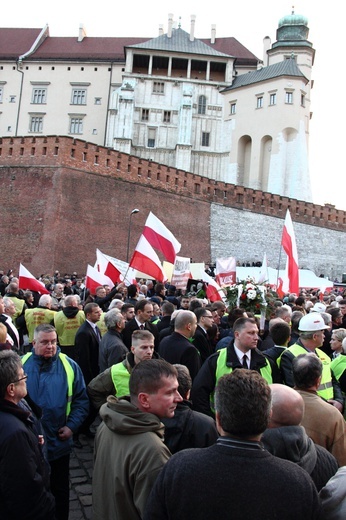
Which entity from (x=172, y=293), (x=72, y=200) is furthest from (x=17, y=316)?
(x=72, y=200)

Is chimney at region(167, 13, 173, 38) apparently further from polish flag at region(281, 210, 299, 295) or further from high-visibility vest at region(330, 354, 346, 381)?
high-visibility vest at region(330, 354, 346, 381)

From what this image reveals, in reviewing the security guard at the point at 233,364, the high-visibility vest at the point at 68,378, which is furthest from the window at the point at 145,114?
the high-visibility vest at the point at 68,378

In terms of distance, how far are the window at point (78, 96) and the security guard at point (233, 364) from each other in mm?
51964

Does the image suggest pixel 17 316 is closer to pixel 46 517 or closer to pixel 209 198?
pixel 46 517

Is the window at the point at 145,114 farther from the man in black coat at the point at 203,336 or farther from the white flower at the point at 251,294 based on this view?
the man in black coat at the point at 203,336

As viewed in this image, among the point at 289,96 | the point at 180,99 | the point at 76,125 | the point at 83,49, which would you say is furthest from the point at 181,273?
the point at 83,49

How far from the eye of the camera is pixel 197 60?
52.8 meters

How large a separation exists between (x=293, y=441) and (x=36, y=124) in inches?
2184

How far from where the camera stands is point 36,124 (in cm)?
5469

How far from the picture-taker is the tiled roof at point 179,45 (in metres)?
52.1

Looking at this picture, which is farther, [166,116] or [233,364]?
[166,116]

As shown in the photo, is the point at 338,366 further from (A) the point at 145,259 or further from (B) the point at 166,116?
(B) the point at 166,116

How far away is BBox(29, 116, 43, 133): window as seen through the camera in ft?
179

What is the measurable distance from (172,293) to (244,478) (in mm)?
13492
